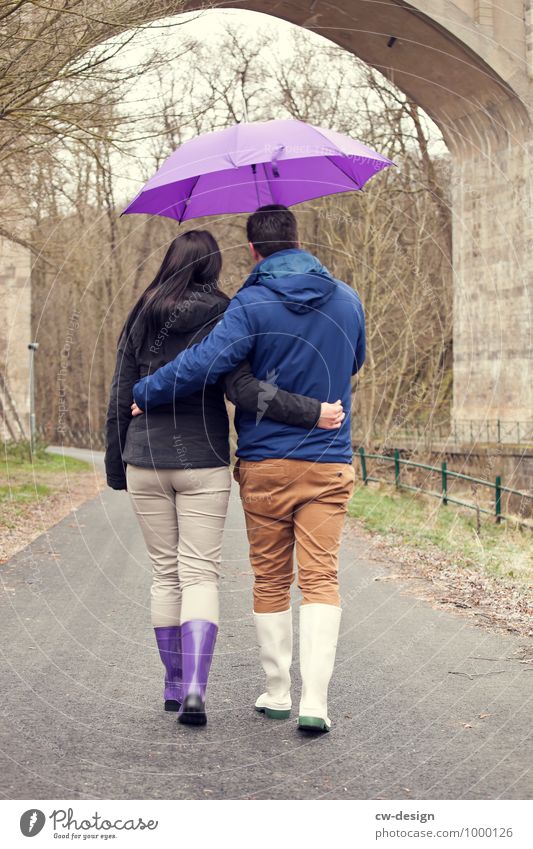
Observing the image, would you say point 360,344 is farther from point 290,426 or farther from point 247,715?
point 247,715

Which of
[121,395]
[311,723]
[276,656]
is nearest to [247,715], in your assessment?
[276,656]

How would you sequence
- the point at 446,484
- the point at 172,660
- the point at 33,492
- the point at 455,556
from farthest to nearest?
the point at 33,492, the point at 446,484, the point at 455,556, the point at 172,660

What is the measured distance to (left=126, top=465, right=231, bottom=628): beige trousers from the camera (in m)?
4.17

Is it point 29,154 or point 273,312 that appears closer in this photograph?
point 273,312

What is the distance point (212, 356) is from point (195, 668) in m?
1.14

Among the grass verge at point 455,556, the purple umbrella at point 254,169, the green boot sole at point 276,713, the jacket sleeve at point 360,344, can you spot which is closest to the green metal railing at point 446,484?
the grass verge at point 455,556

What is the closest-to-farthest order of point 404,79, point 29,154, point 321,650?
1. point 321,650
2. point 29,154
3. point 404,79

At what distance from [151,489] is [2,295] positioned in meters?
22.2

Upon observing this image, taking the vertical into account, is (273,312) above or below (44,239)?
below

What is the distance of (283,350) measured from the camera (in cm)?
402

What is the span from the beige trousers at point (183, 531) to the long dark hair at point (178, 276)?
1.90 feet

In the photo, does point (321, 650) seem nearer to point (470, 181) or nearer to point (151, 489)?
point (151, 489)

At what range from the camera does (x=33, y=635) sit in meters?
6.07
